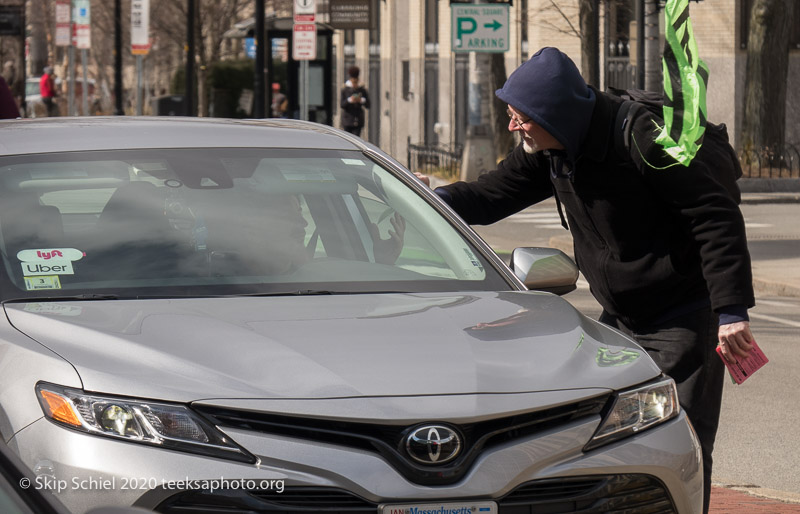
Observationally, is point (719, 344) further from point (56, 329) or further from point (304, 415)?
point (56, 329)

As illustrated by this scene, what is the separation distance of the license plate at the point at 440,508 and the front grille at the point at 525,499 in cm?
1

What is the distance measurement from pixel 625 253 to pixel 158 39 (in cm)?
6286

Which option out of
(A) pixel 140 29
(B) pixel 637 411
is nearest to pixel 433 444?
(B) pixel 637 411

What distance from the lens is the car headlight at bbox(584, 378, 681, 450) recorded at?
12.5 feet

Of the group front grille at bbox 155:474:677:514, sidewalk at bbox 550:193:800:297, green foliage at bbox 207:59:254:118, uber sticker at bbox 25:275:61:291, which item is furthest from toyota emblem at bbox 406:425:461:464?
green foliage at bbox 207:59:254:118

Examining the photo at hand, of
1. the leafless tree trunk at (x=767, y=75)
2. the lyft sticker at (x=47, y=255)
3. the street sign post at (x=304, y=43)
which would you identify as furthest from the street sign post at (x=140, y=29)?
the lyft sticker at (x=47, y=255)

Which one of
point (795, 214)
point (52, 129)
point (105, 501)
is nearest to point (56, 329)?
point (105, 501)

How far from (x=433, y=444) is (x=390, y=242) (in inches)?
62.7

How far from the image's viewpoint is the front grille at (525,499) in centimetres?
345

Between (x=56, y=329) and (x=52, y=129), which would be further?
(x=52, y=129)

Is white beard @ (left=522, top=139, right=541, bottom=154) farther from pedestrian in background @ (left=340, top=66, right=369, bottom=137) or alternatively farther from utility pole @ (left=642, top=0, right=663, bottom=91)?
pedestrian in background @ (left=340, top=66, right=369, bottom=137)

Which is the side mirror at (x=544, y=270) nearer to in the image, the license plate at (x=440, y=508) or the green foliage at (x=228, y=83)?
the license plate at (x=440, y=508)

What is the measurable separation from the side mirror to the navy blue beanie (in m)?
0.37

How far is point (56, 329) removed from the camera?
3.91 metres
